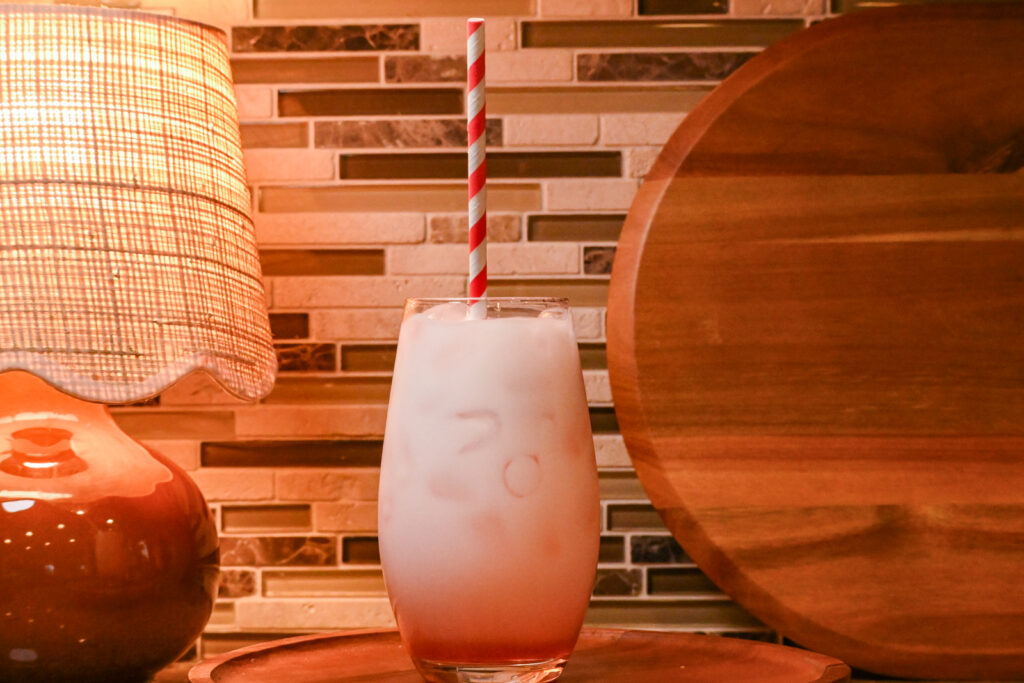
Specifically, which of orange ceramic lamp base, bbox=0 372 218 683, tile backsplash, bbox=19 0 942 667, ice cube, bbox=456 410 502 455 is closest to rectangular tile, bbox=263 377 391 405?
tile backsplash, bbox=19 0 942 667

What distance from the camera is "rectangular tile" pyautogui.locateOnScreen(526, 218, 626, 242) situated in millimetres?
1120

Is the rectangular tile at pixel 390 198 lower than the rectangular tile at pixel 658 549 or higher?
higher

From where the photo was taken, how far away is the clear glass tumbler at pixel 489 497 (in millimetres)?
686

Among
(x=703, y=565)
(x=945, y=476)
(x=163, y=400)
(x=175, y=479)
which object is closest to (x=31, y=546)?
(x=175, y=479)

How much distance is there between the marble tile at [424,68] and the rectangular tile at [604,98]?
0.04 meters

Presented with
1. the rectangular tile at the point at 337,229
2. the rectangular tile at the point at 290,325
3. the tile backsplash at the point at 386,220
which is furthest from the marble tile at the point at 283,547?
the rectangular tile at the point at 337,229

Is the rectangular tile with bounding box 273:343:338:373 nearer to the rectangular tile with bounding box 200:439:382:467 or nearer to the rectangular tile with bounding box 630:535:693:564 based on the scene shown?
the rectangular tile with bounding box 200:439:382:467

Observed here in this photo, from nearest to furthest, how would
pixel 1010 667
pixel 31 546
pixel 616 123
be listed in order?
pixel 31 546, pixel 1010 667, pixel 616 123

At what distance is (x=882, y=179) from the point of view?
1.04m

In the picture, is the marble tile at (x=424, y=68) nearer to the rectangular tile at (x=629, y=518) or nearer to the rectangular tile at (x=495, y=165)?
the rectangular tile at (x=495, y=165)

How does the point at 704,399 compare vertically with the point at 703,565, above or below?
above

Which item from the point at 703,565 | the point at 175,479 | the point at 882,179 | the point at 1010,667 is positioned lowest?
the point at 1010,667

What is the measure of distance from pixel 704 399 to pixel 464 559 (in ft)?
1.35

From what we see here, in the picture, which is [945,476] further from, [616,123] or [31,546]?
[31,546]
